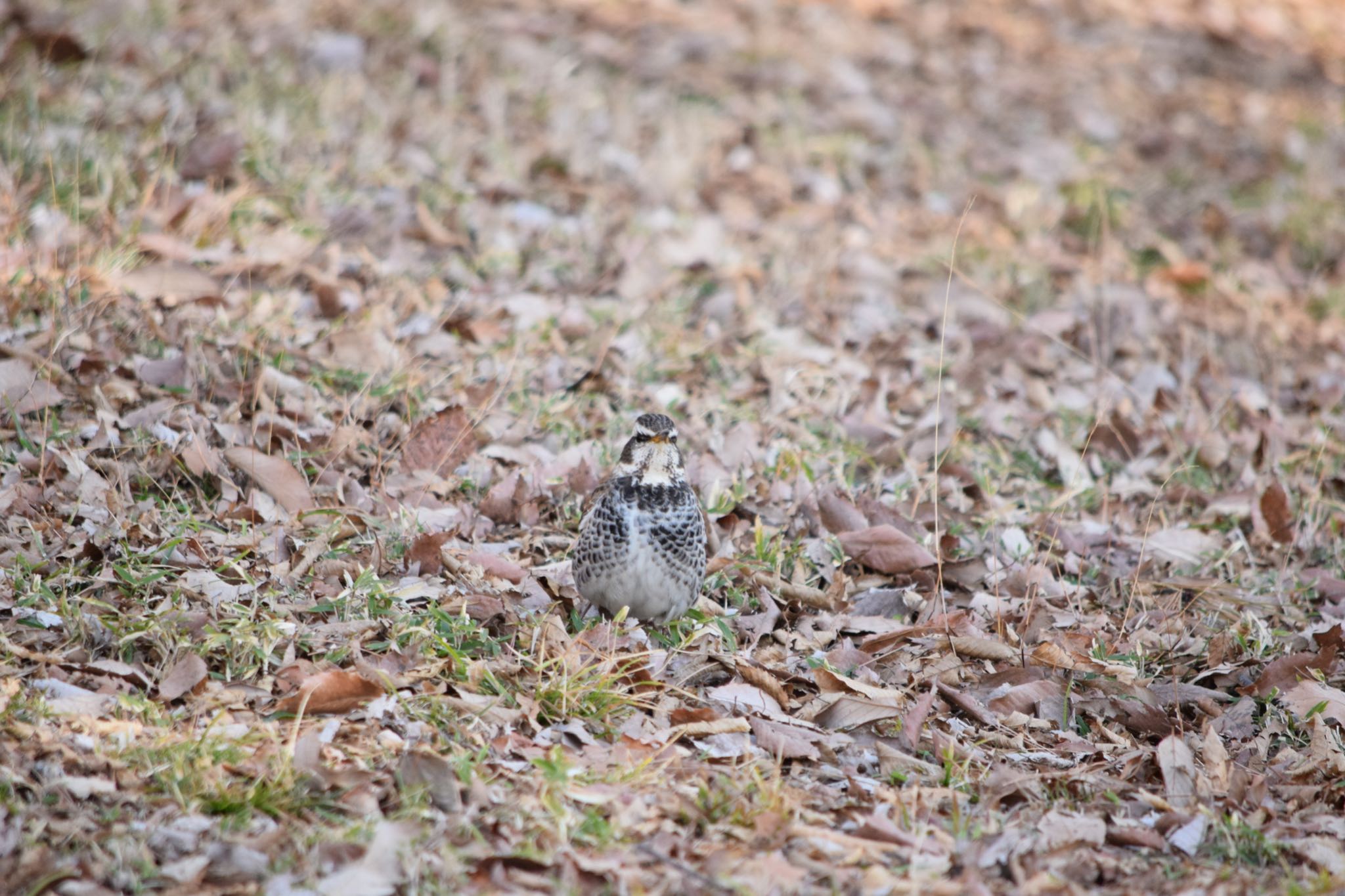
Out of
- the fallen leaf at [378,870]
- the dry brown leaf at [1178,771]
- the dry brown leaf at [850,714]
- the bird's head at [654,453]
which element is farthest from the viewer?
the bird's head at [654,453]

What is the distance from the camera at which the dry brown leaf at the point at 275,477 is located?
5.32m

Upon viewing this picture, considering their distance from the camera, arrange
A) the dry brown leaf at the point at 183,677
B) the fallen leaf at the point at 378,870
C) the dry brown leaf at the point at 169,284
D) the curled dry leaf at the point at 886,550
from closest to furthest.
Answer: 1. the fallen leaf at the point at 378,870
2. the dry brown leaf at the point at 183,677
3. the curled dry leaf at the point at 886,550
4. the dry brown leaf at the point at 169,284

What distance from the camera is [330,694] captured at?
415 cm

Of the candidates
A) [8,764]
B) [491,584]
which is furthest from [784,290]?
[8,764]

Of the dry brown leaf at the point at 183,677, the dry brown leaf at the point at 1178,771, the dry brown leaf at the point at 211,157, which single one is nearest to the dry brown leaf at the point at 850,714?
the dry brown leaf at the point at 1178,771

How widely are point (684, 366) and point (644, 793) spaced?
3417 millimetres

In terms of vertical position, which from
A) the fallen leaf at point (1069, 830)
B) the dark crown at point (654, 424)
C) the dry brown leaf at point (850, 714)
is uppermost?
the dark crown at point (654, 424)

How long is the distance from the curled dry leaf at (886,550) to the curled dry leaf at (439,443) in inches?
69.5

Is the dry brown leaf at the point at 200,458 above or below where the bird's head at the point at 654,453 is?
below

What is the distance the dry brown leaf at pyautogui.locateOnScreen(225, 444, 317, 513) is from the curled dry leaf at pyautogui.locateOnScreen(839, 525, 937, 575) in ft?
7.59

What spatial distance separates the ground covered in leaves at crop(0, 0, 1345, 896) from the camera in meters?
3.87

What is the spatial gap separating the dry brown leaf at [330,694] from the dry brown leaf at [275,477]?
4.27 ft

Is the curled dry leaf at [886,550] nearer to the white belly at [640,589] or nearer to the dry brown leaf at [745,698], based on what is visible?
the white belly at [640,589]

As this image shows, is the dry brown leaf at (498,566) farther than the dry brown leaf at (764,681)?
Yes
